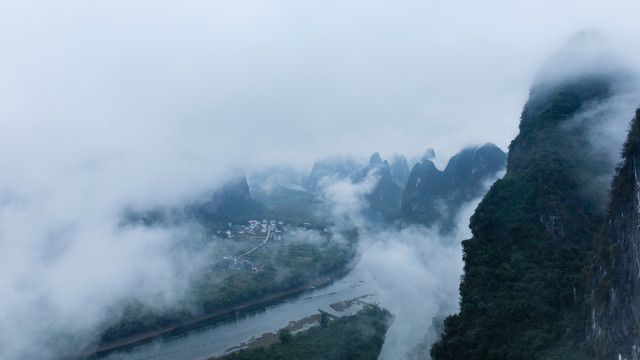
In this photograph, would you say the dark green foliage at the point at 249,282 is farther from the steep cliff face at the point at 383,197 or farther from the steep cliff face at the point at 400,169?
the steep cliff face at the point at 400,169

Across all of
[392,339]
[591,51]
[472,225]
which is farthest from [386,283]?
[591,51]

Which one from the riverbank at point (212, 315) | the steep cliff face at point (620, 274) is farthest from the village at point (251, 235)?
the steep cliff face at point (620, 274)

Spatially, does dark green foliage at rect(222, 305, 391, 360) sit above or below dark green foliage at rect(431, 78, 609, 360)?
below

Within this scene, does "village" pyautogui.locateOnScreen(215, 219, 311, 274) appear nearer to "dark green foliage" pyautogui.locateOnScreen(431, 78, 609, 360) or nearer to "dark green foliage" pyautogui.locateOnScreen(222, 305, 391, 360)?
"dark green foliage" pyautogui.locateOnScreen(222, 305, 391, 360)

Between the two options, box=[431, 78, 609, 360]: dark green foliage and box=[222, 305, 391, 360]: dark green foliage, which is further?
box=[222, 305, 391, 360]: dark green foliage

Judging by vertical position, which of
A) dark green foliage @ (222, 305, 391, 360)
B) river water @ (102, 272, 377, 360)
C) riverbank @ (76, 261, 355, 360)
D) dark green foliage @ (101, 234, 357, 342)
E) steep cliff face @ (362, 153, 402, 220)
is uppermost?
steep cliff face @ (362, 153, 402, 220)

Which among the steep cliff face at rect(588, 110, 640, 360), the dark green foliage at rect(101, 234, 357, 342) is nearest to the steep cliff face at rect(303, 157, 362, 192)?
the dark green foliage at rect(101, 234, 357, 342)

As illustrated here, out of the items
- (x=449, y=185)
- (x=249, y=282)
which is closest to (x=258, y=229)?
(x=249, y=282)
